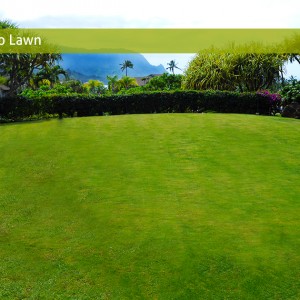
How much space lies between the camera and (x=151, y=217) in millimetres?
11812

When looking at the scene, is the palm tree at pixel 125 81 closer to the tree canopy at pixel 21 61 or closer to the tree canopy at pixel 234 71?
the tree canopy at pixel 21 61

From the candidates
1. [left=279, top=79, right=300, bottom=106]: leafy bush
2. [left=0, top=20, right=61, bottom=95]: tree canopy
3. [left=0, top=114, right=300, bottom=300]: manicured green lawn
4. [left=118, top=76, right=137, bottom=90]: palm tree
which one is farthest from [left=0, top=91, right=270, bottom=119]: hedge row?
[left=118, top=76, right=137, bottom=90]: palm tree

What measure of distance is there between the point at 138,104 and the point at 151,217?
18.8m

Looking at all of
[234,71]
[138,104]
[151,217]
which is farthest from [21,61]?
[151,217]

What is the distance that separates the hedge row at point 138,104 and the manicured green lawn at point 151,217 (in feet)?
27.2

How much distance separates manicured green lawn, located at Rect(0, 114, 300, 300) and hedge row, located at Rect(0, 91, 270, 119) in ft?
27.2

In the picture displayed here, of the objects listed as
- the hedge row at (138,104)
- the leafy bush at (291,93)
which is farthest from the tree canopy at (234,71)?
the leafy bush at (291,93)

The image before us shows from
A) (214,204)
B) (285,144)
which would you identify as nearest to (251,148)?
(285,144)

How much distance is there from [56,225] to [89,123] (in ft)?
44.3

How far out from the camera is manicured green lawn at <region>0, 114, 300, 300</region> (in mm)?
8992

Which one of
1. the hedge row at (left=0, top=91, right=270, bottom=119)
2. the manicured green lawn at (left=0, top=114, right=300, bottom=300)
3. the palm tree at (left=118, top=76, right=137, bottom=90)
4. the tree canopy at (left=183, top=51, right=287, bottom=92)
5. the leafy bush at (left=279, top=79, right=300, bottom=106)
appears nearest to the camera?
the manicured green lawn at (left=0, top=114, right=300, bottom=300)

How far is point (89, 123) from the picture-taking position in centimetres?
2459

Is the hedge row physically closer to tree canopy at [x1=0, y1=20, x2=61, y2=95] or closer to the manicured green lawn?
the manicured green lawn

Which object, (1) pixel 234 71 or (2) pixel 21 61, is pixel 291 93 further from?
(2) pixel 21 61
